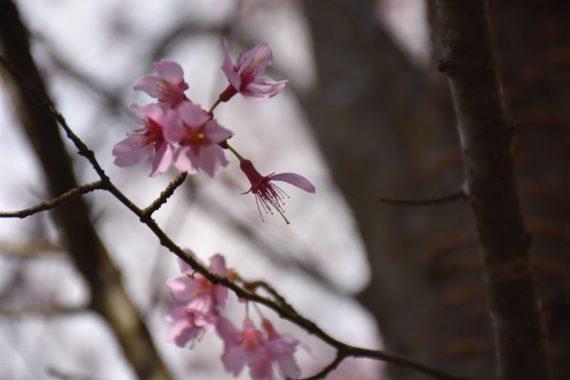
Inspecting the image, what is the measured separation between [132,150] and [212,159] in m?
0.12

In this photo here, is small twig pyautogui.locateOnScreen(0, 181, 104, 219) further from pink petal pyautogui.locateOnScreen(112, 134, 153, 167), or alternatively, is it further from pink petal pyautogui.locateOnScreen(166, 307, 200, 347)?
pink petal pyautogui.locateOnScreen(166, 307, 200, 347)

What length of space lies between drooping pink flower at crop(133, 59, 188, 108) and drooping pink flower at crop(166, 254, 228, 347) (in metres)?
0.25

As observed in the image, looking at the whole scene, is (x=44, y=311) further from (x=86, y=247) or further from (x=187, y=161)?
(x=187, y=161)

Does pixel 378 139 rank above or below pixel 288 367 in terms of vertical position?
above

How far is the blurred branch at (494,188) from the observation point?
2.33ft

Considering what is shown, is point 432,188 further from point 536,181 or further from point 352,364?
point 352,364

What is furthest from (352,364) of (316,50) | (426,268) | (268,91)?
(268,91)

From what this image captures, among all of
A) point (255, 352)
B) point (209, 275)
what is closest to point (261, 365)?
point (255, 352)

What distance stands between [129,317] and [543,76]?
47.9 inches

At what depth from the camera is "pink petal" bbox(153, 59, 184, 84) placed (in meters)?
0.70

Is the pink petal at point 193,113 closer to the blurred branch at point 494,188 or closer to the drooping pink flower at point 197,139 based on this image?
the drooping pink flower at point 197,139

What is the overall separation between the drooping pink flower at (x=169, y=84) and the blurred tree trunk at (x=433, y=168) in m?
0.70

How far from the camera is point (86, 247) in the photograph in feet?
4.41

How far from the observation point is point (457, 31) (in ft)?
2.33
